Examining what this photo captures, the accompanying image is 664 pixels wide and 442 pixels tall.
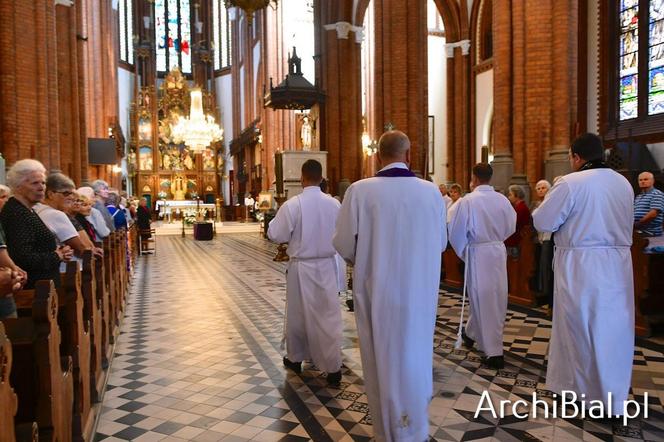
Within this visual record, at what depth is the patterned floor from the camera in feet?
12.6

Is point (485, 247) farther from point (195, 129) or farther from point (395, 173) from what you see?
point (195, 129)

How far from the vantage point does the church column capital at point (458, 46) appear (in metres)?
23.5

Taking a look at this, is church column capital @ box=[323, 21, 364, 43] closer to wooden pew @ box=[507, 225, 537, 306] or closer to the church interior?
the church interior

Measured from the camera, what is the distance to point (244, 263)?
1358cm

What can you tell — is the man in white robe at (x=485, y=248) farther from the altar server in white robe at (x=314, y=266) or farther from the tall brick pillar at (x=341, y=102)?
the tall brick pillar at (x=341, y=102)

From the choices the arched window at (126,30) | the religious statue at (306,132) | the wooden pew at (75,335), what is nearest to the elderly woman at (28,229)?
the wooden pew at (75,335)

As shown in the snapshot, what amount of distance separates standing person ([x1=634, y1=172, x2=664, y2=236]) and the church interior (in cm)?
10

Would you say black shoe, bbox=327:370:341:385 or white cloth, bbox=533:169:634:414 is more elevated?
white cloth, bbox=533:169:634:414

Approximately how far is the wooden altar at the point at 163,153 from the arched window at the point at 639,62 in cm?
3251

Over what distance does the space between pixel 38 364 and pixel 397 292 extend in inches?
76.8

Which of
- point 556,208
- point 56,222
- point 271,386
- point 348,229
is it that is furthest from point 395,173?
point 56,222

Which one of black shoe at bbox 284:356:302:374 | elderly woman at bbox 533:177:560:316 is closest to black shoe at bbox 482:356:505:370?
black shoe at bbox 284:356:302:374

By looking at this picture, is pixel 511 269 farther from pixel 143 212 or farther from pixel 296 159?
pixel 143 212

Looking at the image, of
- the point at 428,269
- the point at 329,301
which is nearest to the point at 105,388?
the point at 329,301
